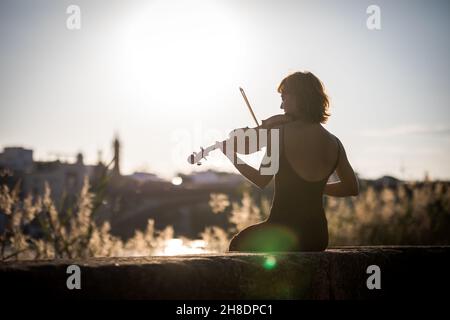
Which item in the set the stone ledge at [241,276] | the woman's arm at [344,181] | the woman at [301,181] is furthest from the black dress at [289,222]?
the stone ledge at [241,276]

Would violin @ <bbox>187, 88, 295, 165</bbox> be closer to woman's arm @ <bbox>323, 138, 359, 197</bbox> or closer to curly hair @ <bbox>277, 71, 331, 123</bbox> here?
curly hair @ <bbox>277, 71, 331, 123</bbox>

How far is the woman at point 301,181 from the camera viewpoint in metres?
3.34

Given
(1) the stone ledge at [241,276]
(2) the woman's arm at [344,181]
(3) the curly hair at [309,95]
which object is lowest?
(1) the stone ledge at [241,276]

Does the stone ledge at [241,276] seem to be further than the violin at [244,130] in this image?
No

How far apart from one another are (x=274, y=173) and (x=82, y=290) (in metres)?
1.78

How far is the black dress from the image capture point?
10.9ft

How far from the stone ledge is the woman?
1.61 feet

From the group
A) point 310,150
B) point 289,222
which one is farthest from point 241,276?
point 310,150

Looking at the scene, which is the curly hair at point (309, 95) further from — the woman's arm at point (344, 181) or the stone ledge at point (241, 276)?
the stone ledge at point (241, 276)

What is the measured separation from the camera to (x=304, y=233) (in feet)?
10.9

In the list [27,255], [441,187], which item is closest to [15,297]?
[27,255]

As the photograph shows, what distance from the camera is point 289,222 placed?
3.35 metres

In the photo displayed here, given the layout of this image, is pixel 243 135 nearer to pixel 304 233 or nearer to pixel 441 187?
pixel 304 233

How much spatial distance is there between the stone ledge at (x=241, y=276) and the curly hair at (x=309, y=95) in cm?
92
